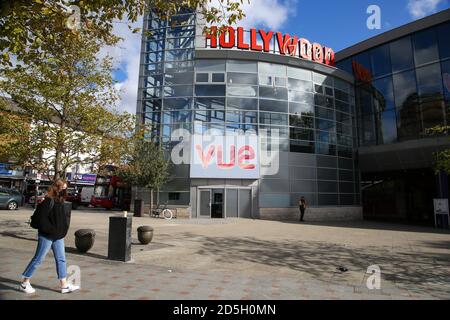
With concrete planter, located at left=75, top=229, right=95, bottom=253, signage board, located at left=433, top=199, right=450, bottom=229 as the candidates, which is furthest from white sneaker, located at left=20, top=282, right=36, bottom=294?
signage board, located at left=433, top=199, right=450, bottom=229

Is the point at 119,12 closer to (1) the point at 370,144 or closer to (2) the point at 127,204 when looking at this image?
(1) the point at 370,144

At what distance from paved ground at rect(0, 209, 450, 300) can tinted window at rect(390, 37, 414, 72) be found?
723 inches

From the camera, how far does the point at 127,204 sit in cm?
3359

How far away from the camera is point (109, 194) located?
32.8 metres

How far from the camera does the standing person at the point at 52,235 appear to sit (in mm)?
5215

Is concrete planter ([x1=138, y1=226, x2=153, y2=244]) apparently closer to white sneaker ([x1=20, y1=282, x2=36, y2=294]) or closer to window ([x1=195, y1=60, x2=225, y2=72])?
white sneaker ([x1=20, y1=282, x2=36, y2=294])

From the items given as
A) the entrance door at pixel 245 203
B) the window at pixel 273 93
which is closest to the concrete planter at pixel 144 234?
the entrance door at pixel 245 203

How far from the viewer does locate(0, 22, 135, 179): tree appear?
38.5 feet

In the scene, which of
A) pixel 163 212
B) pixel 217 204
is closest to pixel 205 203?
pixel 217 204

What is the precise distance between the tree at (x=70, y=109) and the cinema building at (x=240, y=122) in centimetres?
1069

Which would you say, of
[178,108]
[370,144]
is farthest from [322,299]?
[370,144]

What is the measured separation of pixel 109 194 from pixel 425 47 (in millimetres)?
29752

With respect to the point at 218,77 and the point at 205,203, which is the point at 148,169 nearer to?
the point at 205,203
